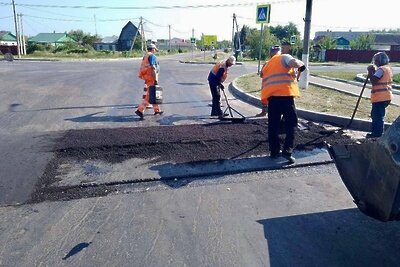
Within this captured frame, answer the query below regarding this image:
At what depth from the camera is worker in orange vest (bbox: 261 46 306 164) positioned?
475 cm

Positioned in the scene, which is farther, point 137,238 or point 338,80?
point 338,80

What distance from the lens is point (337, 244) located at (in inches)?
114

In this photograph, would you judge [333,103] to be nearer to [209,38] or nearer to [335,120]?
[335,120]

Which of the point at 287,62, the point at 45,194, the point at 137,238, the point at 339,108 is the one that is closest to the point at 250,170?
the point at 287,62

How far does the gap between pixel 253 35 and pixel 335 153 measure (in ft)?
132

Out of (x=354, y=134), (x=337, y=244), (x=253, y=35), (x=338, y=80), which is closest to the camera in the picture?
(x=337, y=244)

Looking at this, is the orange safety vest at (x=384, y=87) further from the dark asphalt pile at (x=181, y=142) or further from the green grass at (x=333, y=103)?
the green grass at (x=333, y=103)

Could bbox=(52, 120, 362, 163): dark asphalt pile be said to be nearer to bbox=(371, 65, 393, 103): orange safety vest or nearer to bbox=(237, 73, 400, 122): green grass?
bbox=(371, 65, 393, 103): orange safety vest

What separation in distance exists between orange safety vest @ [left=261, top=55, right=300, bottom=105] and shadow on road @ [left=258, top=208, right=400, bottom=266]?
194 centimetres

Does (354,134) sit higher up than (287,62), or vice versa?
(287,62)

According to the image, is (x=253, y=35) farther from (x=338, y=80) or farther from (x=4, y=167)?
(x=4, y=167)

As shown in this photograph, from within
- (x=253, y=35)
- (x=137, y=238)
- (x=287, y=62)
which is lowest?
(x=137, y=238)

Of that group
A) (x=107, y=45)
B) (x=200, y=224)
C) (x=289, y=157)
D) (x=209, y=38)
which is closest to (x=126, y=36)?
(x=107, y=45)

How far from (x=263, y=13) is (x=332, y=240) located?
1114cm
